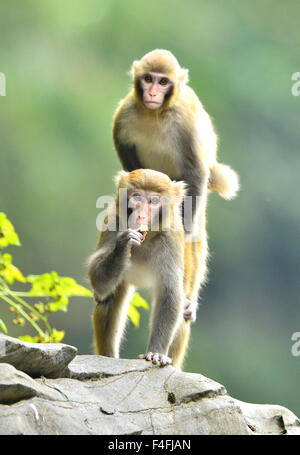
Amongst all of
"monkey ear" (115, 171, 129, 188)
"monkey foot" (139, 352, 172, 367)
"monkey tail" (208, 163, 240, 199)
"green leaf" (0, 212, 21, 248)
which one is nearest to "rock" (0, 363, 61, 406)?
"monkey foot" (139, 352, 172, 367)

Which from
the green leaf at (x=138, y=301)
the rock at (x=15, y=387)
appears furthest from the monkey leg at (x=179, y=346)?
the rock at (x=15, y=387)

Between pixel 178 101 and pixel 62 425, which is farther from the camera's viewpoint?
pixel 178 101

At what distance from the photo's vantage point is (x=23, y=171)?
9367mm

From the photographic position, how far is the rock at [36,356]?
302cm

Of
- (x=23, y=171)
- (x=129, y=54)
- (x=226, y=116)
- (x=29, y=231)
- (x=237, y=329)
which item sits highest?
(x=129, y=54)

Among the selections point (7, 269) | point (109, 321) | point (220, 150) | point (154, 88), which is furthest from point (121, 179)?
point (220, 150)

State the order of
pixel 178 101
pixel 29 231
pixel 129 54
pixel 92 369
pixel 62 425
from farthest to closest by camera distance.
→ pixel 129 54 < pixel 29 231 < pixel 178 101 < pixel 92 369 < pixel 62 425

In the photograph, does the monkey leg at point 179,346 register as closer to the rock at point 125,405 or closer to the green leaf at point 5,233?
the rock at point 125,405

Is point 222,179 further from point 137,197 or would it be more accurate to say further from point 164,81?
point 137,197

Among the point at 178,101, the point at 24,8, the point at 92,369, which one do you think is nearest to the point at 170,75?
the point at 178,101

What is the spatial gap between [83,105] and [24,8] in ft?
4.90

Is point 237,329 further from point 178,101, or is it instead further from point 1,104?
point 178,101

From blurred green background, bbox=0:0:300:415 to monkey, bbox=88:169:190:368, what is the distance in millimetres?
4842

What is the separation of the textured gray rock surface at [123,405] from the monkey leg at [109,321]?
378 millimetres
